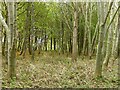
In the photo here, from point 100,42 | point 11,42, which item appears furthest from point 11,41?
point 100,42

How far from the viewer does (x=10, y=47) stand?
800 cm

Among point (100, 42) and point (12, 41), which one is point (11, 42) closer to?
point (12, 41)

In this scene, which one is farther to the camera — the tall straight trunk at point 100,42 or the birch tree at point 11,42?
the tall straight trunk at point 100,42

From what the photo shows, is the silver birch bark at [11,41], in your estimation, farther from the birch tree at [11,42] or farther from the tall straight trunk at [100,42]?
the tall straight trunk at [100,42]

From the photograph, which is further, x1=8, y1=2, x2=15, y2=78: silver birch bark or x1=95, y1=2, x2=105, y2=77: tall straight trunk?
x1=95, y1=2, x2=105, y2=77: tall straight trunk

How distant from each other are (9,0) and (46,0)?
14.5 metres

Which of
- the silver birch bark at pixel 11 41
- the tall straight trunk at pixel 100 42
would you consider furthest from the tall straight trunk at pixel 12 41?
the tall straight trunk at pixel 100 42

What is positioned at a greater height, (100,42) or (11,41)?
(11,41)

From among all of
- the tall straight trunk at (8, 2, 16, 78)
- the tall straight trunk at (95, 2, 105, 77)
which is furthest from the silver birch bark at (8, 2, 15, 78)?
the tall straight trunk at (95, 2, 105, 77)

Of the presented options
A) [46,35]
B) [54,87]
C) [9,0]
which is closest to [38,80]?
[54,87]

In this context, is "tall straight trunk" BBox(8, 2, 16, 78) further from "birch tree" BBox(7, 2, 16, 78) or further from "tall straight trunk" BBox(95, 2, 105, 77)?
"tall straight trunk" BBox(95, 2, 105, 77)

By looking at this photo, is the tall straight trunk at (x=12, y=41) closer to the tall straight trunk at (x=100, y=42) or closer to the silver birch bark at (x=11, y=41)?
the silver birch bark at (x=11, y=41)

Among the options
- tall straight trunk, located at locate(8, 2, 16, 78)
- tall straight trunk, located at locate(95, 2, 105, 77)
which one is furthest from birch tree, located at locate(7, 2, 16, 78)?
tall straight trunk, located at locate(95, 2, 105, 77)

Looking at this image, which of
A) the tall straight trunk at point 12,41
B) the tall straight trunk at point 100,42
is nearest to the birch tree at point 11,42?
the tall straight trunk at point 12,41
